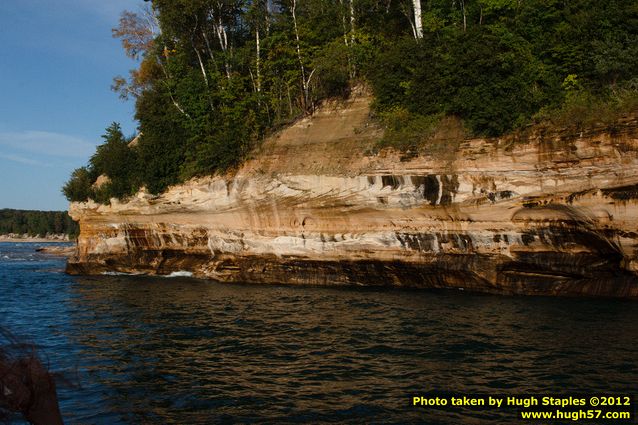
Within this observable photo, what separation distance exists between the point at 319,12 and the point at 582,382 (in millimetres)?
22923

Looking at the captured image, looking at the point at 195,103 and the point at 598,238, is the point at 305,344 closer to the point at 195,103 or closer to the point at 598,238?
the point at 598,238

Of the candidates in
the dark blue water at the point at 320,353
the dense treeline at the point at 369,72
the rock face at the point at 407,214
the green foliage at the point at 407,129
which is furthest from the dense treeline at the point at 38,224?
the dark blue water at the point at 320,353

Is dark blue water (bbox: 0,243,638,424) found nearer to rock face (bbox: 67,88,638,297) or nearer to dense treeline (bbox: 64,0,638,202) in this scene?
rock face (bbox: 67,88,638,297)

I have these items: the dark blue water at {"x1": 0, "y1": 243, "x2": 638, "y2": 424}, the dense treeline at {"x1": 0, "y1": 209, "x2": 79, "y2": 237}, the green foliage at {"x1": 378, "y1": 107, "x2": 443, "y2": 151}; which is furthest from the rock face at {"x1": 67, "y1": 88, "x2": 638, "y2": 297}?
the dense treeline at {"x1": 0, "y1": 209, "x2": 79, "y2": 237}

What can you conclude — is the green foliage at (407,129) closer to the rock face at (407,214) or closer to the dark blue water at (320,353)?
the rock face at (407,214)

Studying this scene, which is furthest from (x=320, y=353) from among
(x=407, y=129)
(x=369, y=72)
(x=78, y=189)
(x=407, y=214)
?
(x=78, y=189)

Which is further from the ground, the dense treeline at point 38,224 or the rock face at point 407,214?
the dense treeline at point 38,224

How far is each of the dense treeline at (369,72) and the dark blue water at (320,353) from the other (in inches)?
274

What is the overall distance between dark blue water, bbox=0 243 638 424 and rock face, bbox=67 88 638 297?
1409 millimetres

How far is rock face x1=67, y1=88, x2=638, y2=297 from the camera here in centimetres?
1436

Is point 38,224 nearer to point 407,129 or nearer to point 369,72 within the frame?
point 369,72

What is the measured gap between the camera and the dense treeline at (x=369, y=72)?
1625cm

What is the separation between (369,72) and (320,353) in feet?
50.9

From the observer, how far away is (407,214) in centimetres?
1756
